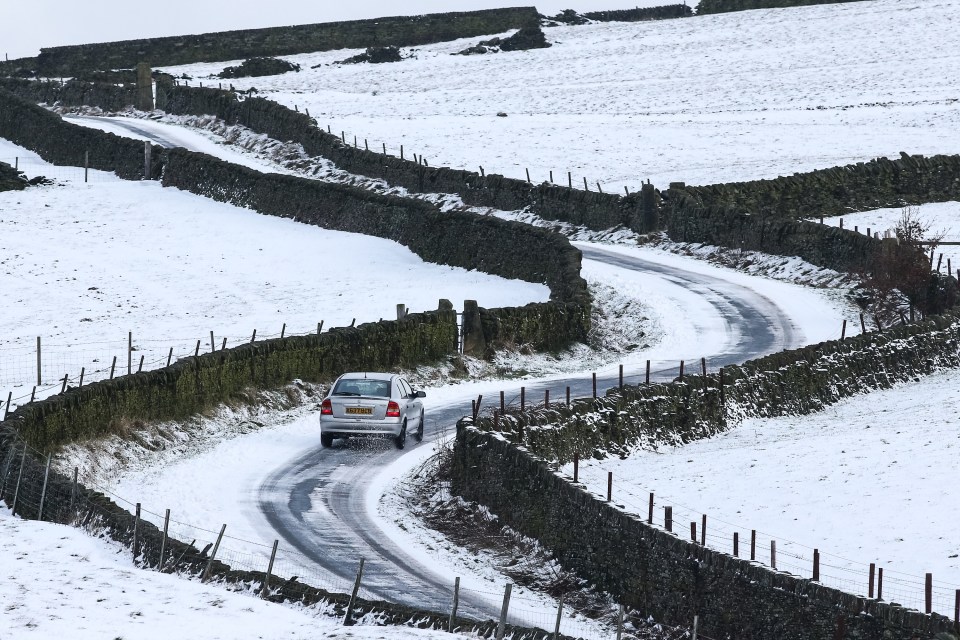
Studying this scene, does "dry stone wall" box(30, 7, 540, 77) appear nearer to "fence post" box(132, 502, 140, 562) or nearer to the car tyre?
the car tyre

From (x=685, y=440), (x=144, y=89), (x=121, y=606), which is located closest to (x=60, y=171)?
(x=144, y=89)

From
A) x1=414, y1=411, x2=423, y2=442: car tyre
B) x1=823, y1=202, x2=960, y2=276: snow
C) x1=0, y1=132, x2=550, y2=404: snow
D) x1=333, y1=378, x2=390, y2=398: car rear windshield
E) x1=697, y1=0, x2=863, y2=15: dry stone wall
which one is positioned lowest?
x1=414, y1=411, x2=423, y2=442: car tyre

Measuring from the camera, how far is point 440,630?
19.4 m

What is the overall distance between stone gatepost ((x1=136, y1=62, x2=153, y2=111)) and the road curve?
60592 mm

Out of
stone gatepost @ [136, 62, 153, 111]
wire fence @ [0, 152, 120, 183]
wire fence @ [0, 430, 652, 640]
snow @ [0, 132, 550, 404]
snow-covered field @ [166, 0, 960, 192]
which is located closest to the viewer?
wire fence @ [0, 430, 652, 640]

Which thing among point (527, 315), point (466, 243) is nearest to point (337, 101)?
point (466, 243)

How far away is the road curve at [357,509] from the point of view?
74.4ft

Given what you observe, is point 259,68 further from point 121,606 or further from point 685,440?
point 121,606

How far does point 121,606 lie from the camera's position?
19953 millimetres

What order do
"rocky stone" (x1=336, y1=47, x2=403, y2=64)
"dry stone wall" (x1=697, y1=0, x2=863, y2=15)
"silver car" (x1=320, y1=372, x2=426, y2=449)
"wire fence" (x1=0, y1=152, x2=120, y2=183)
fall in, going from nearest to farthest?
"silver car" (x1=320, y1=372, x2=426, y2=449), "wire fence" (x1=0, y1=152, x2=120, y2=183), "rocky stone" (x1=336, y1=47, x2=403, y2=64), "dry stone wall" (x1=697, y1=0, x2=863, y2=15)

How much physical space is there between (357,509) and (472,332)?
47.8 feet

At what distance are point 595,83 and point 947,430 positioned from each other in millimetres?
Answer: 73854

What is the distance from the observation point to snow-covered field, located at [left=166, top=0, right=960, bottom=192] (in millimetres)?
72500

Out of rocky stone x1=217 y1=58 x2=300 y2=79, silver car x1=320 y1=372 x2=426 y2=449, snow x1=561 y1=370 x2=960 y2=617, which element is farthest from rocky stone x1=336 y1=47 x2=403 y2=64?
silver car x1=320 y1=372 x2=426 y2=449
